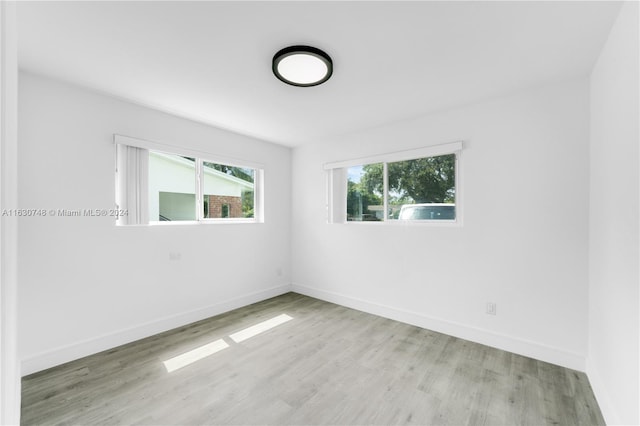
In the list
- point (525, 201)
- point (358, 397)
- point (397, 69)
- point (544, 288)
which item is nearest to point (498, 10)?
point (397, 69)

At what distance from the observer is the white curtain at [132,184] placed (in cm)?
289

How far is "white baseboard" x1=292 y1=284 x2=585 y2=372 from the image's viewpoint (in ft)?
8.13

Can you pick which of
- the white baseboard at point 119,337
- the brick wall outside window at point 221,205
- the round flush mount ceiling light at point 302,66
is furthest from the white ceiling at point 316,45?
the white baseboard at point 119,337

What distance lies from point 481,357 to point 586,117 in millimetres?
2307

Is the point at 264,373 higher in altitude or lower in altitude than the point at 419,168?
lower

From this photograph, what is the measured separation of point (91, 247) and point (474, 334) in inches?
154

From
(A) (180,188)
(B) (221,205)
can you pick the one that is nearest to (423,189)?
(B) (221,205)

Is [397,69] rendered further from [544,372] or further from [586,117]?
[544,372]

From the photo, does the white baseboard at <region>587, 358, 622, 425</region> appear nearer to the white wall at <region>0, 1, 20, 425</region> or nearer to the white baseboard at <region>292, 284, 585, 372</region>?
the white baseboard at <region>292, 284, 585, 372</region>

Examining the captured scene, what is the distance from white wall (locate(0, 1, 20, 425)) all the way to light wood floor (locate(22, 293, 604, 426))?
70.9 inches

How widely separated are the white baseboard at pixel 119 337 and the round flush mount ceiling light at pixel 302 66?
289 centimetres

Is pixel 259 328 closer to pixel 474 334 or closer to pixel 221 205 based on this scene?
pixel 221 205

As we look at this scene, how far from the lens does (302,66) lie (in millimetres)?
2131

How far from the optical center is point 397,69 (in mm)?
2293
